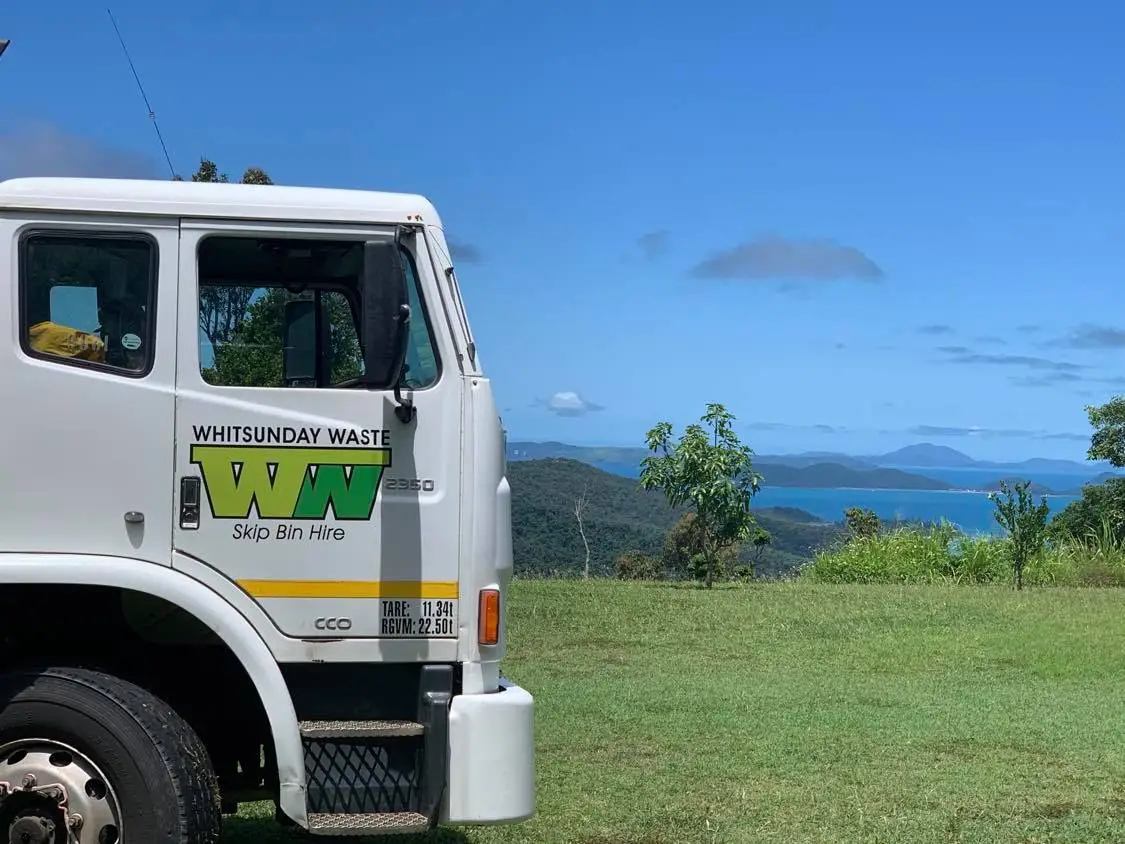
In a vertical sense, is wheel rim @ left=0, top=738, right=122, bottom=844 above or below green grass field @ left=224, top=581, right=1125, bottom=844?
above

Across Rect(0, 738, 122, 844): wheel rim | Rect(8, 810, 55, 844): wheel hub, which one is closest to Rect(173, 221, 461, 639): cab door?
Rect(0, 738, 122, 844): wheel rim

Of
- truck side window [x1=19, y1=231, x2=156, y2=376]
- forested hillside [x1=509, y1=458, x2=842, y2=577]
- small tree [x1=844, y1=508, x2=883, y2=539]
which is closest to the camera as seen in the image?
truck side window [x1=19, y1=231, x2=156, y2=376]

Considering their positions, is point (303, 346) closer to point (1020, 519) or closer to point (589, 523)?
point (1020, 519)

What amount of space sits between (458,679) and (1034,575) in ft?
55.8

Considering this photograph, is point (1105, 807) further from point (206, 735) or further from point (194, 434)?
point (194, 434)

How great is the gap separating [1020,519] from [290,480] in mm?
16055

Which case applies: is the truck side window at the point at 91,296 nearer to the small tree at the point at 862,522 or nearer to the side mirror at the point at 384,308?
the side mirror at the point at 384,308

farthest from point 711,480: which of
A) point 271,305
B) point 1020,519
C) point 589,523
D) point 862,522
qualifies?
point 589,523

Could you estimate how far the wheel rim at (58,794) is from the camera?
4.35 metres

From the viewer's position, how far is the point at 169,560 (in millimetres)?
4465

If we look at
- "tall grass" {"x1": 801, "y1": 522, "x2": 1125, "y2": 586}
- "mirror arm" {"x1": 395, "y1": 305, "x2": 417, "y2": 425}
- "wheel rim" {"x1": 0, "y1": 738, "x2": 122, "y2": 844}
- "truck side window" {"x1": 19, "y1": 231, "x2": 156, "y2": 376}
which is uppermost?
"truck side window" {"x1": 19, "y1": 231, "x2": 156, "y2": 376}

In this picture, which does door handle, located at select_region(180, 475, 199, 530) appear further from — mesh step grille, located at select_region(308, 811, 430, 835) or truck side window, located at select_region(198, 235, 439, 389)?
mesh step grille, located at select_region(308, 811, 430, 835)

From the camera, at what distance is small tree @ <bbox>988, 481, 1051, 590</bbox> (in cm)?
1869

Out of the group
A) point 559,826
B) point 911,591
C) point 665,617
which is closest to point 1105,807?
point 559,826
